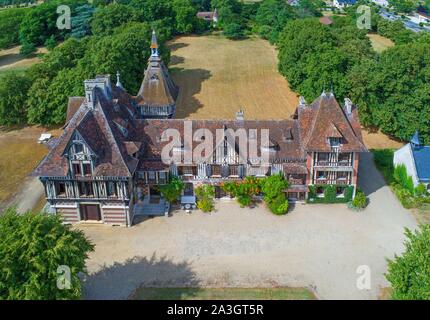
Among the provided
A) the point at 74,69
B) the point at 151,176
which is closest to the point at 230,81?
the point at 74,69

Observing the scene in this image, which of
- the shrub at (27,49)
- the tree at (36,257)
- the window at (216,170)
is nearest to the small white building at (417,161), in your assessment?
the window at (216,170)

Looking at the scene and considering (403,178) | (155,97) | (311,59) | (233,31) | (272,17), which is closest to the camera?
(403,178)

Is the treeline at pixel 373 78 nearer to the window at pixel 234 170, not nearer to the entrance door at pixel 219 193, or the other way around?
the window at pixel 234 170

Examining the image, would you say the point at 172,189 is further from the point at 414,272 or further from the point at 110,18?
the point at 110,18

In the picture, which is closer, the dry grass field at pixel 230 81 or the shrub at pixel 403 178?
the shrub at pixel 403 178

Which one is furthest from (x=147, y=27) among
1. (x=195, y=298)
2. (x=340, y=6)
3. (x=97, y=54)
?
(x=340, y=6)

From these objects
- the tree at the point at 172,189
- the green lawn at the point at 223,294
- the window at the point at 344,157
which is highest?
the window at the point at 344,157
